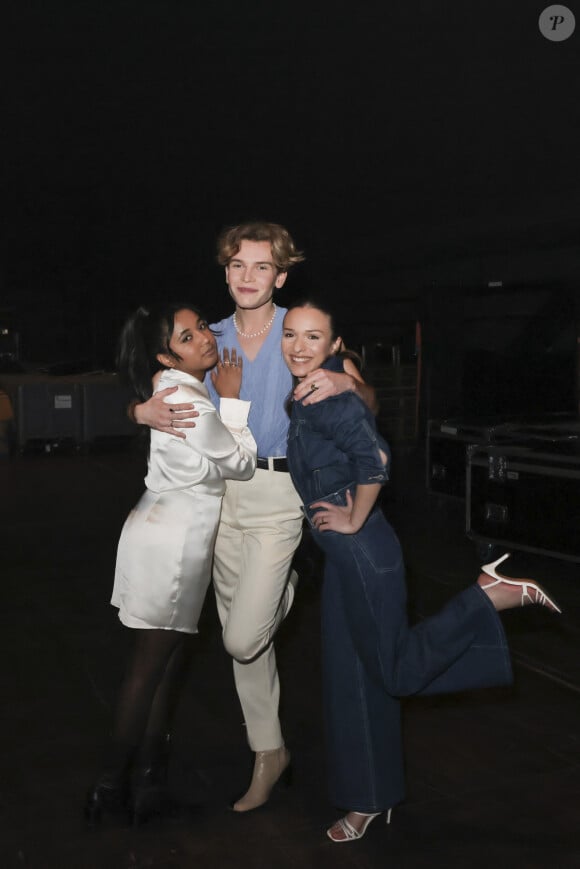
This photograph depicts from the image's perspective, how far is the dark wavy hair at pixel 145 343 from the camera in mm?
2258

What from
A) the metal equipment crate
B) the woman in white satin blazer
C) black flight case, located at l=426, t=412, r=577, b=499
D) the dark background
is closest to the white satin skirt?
the woman in white satin blazer

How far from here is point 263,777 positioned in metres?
2.45

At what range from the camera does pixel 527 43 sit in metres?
5.77

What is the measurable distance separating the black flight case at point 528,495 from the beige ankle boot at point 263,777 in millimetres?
2875

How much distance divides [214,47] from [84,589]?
351 centimetres

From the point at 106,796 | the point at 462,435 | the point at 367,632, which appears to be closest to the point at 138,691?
the point at 106,796

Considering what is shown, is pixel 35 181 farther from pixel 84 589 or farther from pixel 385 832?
pixel 385 832

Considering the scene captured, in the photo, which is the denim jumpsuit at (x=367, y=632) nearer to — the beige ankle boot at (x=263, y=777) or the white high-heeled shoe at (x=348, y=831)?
the white high-heeled shoe at (x=348, y=831)

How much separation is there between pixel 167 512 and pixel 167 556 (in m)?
0.11

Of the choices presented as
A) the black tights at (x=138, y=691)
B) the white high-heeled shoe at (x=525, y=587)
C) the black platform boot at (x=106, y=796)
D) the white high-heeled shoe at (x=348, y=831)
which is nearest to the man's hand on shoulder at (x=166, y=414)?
the black tights at (x=138, y=691)

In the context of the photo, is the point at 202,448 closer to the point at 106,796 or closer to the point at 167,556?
the point at 167,556

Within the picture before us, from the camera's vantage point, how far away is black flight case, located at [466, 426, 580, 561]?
4898 millimetres

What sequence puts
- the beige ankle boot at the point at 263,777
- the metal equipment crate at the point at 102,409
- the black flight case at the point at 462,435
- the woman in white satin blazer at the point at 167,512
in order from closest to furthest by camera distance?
the woman in white satin blazer at the point at 167,512, the beige ankle boot at the point at 263,777, the black flight case at the point at 462,435, the metal equipment crate at the point at 102,409

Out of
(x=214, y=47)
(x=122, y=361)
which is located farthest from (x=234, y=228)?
(x=214, y=47)
